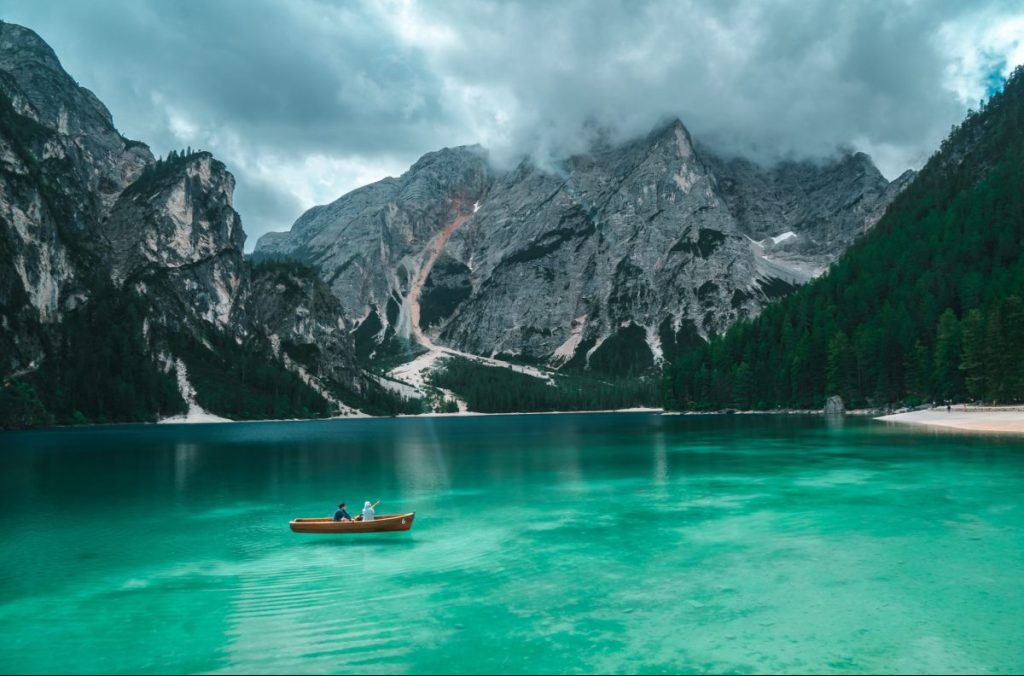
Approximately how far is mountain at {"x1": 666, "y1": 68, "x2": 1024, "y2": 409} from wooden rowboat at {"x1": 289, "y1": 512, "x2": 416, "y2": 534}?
10294 cm

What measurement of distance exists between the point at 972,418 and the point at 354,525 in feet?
326

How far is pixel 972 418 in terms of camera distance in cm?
9856

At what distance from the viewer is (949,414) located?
10875 cm

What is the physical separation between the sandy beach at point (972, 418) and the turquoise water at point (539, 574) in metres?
35.3

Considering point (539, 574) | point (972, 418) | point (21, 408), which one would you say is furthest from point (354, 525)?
point (21, 408)

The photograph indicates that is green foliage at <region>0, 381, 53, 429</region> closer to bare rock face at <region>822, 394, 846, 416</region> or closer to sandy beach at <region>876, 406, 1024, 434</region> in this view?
bare rock face at <region>822, 394, 846, 416</region>

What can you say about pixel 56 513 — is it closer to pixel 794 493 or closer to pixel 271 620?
pixel 271 620

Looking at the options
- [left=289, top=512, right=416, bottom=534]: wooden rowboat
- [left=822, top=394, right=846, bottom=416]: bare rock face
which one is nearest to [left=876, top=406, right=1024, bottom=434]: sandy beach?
[left=822, top=394, right=846, bottom=416]: bare rock face

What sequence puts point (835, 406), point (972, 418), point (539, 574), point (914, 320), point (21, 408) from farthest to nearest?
1. point (21, 408)
2. point (835, 406)
3. point (914, 320)
4. point (972, 418)
5. point (539, 574)

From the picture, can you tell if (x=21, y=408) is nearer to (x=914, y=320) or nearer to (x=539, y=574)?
(x=539, y=574)

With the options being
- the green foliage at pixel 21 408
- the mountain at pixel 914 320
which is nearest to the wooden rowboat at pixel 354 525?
the mountain at pixel 914 320

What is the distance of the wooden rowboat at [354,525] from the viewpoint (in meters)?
34.7

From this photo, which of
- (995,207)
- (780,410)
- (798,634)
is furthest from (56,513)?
(995,207)

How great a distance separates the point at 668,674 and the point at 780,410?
556 ft
